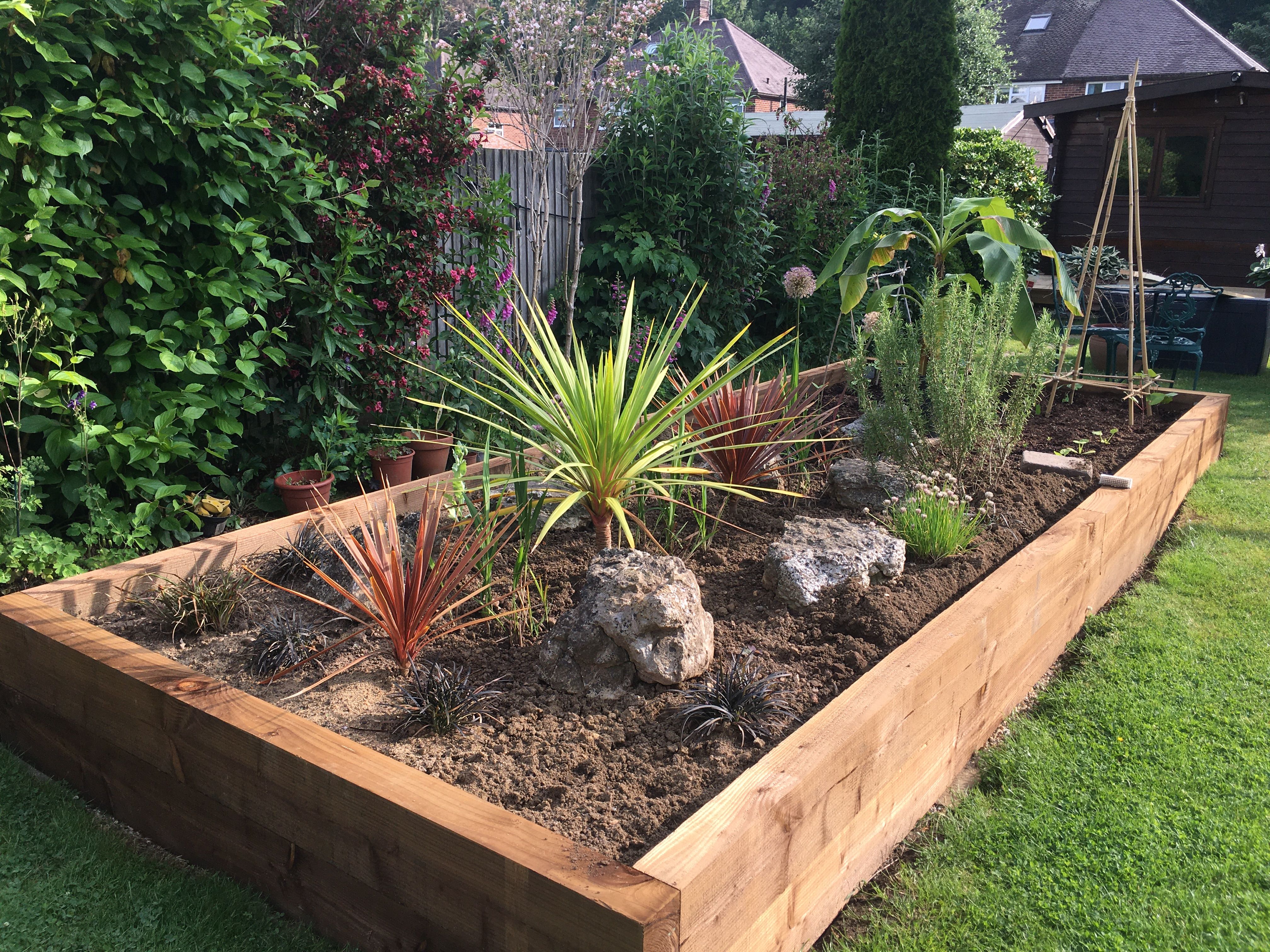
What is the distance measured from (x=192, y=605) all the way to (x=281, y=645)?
0.42 metres

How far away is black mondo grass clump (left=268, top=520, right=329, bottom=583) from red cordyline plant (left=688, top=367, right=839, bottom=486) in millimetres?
1439

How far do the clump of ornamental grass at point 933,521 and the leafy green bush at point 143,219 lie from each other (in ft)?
8.36

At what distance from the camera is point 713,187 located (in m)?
6.69

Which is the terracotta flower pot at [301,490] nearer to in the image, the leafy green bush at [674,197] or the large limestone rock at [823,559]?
the large limestone rock at [823,559]

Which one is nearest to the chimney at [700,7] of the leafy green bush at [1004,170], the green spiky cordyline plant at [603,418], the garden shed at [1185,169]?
the garden shed at [1185,169]

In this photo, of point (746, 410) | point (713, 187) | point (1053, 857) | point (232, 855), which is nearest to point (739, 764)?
point (1053, 857)

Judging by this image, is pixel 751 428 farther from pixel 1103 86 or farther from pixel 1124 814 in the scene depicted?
pixel 1103 86

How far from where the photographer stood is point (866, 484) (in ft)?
12.6

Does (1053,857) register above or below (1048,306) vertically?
below

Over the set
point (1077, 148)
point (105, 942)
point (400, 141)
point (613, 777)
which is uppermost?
point (1077, 148)

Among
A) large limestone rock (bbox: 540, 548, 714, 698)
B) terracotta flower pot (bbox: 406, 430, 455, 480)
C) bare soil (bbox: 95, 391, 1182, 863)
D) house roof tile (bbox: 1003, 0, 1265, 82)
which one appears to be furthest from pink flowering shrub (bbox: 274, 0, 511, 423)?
house roof tile (bbox: 1003, 0, 1265, 82)

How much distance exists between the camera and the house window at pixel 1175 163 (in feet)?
46.4

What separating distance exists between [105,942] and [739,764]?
1483 mm

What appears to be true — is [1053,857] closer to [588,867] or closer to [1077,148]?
[588,867]
